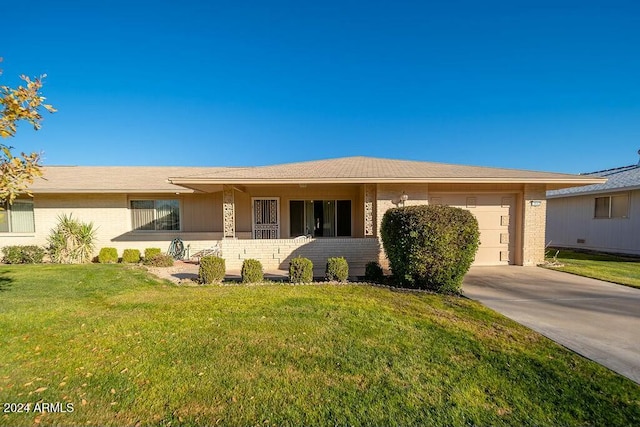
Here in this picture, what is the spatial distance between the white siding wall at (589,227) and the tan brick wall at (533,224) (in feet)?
22.2

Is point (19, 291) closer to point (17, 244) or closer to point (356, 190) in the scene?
point (17, 244)

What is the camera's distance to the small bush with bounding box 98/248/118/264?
10.7m

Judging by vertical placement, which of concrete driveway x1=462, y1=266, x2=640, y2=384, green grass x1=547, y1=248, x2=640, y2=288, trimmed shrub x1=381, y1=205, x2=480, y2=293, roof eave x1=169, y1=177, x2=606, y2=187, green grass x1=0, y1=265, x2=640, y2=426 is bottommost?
green grass x1=547, y1=248, x2=640, y2=288

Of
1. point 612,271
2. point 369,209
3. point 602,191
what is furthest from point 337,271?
point 602,191

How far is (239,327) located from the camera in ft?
13.7

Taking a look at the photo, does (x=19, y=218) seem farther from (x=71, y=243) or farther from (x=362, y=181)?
(x=362, y=181)

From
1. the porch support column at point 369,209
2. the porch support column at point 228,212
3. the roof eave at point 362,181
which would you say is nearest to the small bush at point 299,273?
the roof eave at point 362,181

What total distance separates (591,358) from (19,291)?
399 inches

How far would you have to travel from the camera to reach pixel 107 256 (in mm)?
10750

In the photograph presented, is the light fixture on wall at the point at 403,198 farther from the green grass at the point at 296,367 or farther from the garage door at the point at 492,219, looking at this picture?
the green grass at the point at 296,367

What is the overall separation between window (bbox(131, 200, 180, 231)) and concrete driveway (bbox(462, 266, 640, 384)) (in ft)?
36.4

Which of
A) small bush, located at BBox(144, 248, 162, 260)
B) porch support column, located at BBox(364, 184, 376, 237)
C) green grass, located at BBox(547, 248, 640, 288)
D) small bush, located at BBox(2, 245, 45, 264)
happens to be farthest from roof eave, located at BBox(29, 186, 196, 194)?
green grass, located at BBox(547, 248, 640, 288)

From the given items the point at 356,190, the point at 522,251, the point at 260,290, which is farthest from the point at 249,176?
the point at 522,251

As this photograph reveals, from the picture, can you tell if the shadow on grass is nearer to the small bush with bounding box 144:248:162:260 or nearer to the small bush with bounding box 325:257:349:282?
the small bush with bounding box 144:248:162:260
